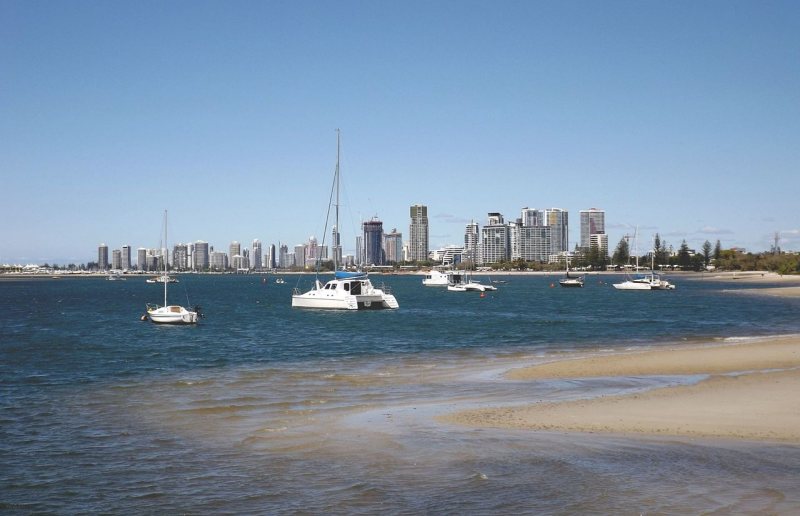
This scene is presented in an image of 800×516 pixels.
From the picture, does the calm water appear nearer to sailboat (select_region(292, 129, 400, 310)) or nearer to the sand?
the sand

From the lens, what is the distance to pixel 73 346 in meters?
45.6

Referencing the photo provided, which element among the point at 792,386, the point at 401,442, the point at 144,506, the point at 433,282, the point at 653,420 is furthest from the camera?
the point at 433,282

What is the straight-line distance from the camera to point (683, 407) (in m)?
21.5

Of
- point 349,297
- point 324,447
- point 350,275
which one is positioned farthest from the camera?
point 350,275

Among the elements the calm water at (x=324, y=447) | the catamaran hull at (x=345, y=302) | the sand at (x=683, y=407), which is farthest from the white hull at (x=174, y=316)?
the sand at (x=683, y=407)

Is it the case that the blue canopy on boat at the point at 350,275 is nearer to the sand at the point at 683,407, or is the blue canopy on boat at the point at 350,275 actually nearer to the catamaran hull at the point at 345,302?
the catamaran hull at the point at 345,302

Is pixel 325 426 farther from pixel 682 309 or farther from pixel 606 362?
pixel 682 309

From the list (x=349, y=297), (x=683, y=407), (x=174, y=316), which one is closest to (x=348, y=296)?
(x=349, y=297)

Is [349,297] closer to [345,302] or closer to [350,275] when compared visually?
[345,302]

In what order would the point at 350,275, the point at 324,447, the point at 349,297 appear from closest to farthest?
the point at 324,447 < the point at 349,297 < the point at 350,275

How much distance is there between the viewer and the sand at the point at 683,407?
18500 mm

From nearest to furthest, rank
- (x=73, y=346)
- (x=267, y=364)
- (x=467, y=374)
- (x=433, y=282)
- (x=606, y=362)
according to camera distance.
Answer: (x=467, y=374)
(x=606, y=362)
(x=267, y=364)
(x=73, y=346)
(x=433, y=282)

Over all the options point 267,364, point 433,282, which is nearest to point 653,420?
point 267,364

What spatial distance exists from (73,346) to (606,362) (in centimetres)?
3219
